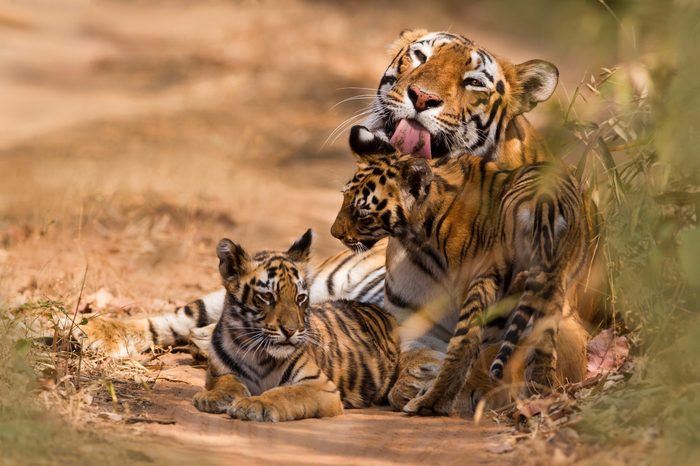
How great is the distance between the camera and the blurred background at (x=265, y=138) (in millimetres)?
4129

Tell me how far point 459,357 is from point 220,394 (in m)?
1.06

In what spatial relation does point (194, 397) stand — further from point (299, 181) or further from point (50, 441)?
point (299, 181)

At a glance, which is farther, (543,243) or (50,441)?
(543,243)

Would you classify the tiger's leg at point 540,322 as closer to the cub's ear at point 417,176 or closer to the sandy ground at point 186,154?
the sandy ground at point 186,154

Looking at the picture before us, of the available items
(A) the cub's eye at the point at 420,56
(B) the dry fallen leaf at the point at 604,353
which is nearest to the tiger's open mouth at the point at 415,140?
(A) the cub's eye at the point at 420,56

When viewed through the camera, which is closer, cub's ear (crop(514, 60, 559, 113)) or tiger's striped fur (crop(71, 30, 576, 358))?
tiger's striped fur (crop(71, 30, 576, 358))

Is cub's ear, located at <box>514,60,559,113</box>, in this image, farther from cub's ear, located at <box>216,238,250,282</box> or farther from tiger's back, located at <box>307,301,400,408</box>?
cub's ear, located at <box>216,238,250,282</box>

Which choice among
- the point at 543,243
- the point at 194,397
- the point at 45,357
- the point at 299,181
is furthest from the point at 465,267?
the point at 299,181

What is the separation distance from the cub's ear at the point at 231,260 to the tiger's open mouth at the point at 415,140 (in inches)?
39.8

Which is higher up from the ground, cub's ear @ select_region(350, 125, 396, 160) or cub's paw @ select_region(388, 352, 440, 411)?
cub's ear @ select_region(350, 125, 396, 160)

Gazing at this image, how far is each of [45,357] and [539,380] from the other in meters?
2.16

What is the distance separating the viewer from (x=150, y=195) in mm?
9836

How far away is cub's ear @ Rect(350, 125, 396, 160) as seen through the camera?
19.2 ft

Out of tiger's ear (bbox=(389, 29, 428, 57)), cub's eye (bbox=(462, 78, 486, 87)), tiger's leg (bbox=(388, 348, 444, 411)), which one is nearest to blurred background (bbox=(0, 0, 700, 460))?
cub's eye (bbox=(462, 78, 486, 87))
